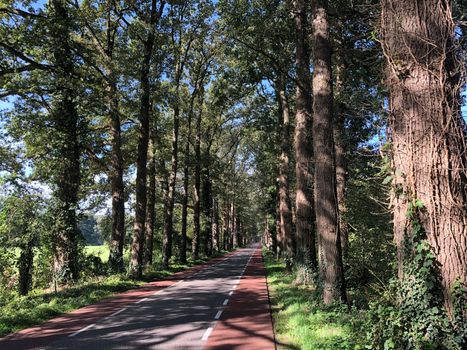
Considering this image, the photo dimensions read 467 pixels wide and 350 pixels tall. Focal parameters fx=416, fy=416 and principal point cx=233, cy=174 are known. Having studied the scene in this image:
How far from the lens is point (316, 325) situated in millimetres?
8648

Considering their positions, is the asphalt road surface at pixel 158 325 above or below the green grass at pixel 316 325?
below

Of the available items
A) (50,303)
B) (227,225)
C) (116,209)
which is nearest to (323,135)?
(50,303)

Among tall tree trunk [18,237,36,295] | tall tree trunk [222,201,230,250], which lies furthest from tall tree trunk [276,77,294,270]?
tall tree trunk [222,201,230,250]

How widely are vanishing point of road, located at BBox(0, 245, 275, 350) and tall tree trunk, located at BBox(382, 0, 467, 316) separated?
4.50 metres

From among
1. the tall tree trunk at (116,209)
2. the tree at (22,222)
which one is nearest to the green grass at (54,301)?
the tall tree trunk at (116,209)

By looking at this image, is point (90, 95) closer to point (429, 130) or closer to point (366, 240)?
point (366, 240)

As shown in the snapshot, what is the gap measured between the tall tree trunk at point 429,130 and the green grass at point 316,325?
81.5 inches

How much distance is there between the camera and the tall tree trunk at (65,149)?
16.7 m

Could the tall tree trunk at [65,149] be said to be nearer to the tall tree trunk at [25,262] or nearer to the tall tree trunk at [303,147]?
the tall tree trunk at [25,262]

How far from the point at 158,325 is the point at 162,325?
0.10 m

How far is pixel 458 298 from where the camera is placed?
4.68 m

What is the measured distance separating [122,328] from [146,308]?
3.09 metres

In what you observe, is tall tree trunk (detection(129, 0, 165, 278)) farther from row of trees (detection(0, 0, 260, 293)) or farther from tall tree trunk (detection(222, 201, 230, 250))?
tall tree trunk (detection(222, 201, 230, 250))

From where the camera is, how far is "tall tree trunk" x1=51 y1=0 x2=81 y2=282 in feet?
54.7
